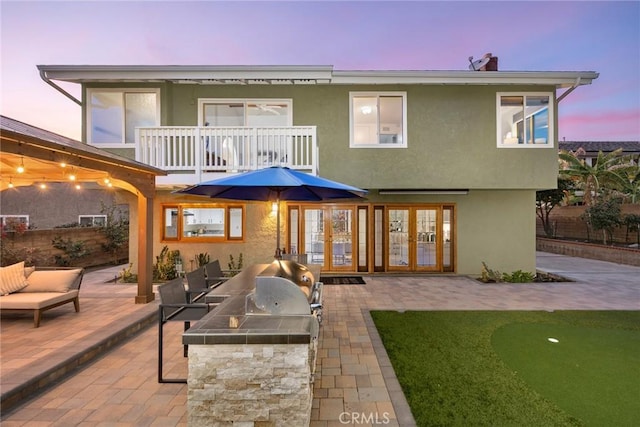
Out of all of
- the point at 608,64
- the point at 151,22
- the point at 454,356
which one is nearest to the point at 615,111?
the point at 608,64

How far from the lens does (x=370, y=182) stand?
9.22 metres

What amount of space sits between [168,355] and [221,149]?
5.73 meters

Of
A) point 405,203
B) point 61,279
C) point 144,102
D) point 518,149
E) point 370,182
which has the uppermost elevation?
point 144,102

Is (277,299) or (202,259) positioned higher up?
(277,299)

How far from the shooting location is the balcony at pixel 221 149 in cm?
810

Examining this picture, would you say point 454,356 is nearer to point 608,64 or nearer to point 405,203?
point 405,203

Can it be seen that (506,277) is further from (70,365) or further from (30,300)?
(30,300)

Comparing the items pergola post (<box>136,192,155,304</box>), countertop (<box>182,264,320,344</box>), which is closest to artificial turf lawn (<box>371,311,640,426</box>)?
countertop (<box>182,264,320,344</box>)

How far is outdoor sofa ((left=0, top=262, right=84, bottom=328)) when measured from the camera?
484 centimetres

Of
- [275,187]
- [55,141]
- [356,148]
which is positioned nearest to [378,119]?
[356,148]

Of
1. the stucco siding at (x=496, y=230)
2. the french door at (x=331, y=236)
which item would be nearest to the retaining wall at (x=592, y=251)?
the stucco siding at (x=496, y=230)

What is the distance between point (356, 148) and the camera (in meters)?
9.23

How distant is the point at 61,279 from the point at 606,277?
15.0 metres

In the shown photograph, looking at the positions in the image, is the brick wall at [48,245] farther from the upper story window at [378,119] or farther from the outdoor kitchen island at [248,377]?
the upper story window at [378,119]
